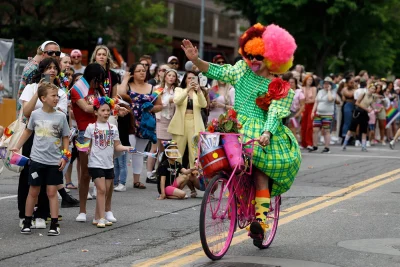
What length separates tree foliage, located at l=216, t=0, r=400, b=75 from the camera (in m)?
49.4

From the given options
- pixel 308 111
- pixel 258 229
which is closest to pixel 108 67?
pixel 258 229

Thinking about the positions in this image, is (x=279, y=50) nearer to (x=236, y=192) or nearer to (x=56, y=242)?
(x=236, y=192)

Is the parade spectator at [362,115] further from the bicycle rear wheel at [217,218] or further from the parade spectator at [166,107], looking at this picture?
the bicycle rear wheel at [217,218]

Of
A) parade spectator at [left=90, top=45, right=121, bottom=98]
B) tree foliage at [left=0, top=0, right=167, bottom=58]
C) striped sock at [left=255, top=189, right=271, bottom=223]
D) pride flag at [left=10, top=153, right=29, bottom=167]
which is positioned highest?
tree foliage at [left=0, top=0, right=167, bottom=58]

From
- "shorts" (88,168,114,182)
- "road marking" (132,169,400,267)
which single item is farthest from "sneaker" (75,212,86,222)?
"road marking" (132,169,400,267)

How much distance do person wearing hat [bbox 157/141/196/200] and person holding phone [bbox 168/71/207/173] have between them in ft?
1.74

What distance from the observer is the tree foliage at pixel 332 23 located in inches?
1944

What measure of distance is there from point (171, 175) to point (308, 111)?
10.7m

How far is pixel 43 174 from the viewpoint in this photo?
940cm

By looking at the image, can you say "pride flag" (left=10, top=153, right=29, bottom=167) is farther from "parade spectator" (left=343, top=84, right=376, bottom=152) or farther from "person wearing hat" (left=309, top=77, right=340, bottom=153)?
"parade spectator" (left=343, top=84, right=376, bottom=152)

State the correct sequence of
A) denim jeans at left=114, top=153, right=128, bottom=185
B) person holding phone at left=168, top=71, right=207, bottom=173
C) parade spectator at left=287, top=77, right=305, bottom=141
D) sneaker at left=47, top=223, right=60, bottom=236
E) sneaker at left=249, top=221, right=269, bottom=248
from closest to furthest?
sneaker at left=249, top=221, right=269, bottom=248, sneaker at left=47, top=223, right=60, bottom=236, denim jeans at left=114, top=153, right=128, bottom=185, person holding phone at left=168, top=71, right=207, bottom=173, parade spectator at left=287, top=77, right=305, bottom=141

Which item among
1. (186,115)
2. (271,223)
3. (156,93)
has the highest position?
(156,93)

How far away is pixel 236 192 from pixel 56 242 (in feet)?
5.93

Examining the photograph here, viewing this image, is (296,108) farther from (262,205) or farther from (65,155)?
(262,205)
